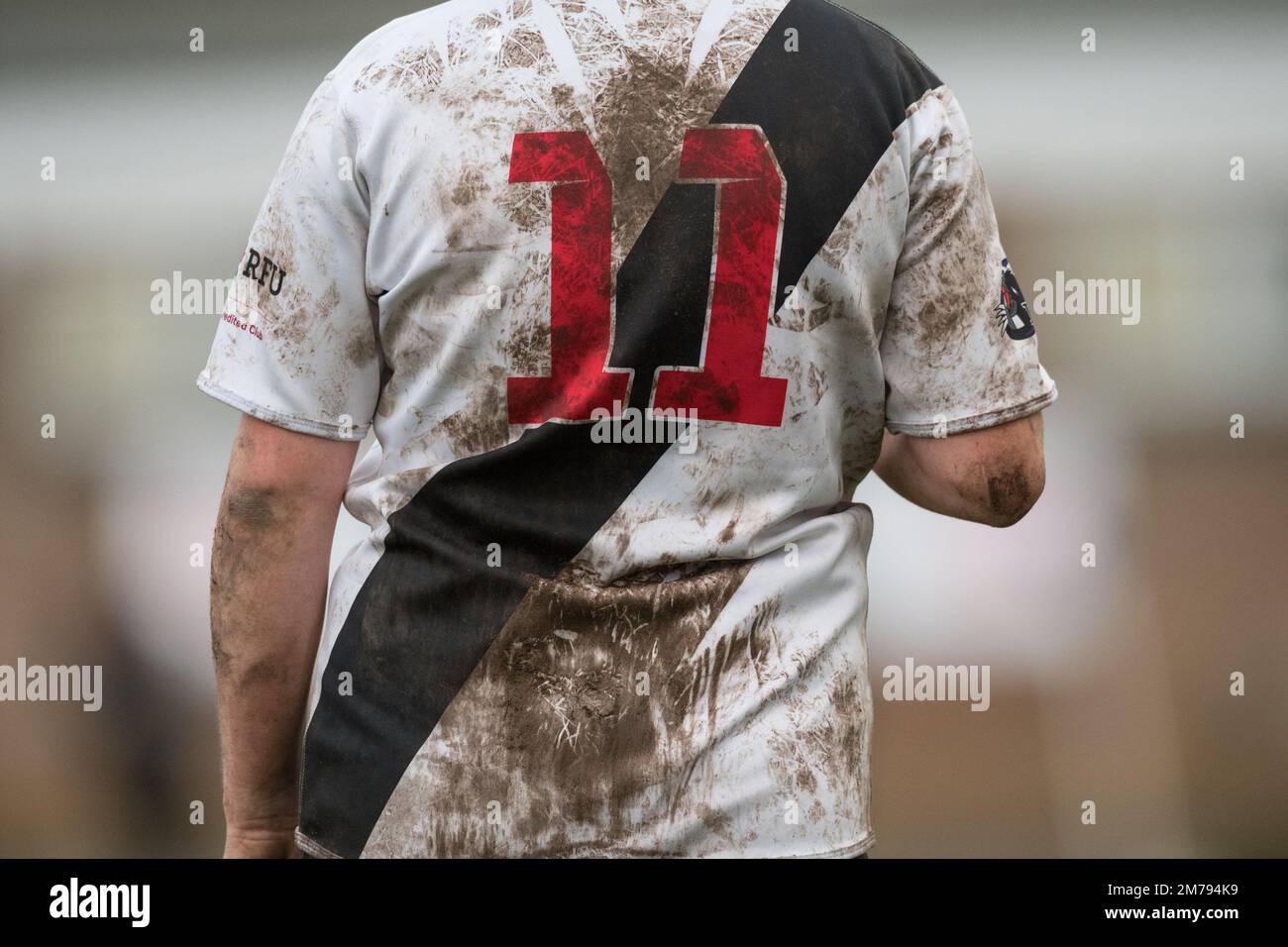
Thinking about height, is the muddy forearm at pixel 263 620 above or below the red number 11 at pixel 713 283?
below

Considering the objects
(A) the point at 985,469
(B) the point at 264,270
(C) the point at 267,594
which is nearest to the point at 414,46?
(B) the point at 264,270

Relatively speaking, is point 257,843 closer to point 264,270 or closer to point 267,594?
point 267,594

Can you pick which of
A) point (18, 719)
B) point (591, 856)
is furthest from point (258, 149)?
point (591, 856)

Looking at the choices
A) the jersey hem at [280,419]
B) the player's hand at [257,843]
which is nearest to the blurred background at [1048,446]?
the player's hand at [257,843]

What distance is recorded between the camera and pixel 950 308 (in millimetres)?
1026

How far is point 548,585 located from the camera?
0.96 metres

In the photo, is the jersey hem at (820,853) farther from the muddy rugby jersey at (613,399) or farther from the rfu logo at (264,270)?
the rfu logo at (264,270)

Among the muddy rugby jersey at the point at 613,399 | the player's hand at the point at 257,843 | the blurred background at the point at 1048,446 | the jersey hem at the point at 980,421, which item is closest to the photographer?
the muddy rugby jersey at the point at 613,399

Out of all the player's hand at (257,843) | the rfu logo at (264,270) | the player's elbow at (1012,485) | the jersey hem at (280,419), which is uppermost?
the rfu logo at (264,270)

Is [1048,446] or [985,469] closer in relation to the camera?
[985,469]

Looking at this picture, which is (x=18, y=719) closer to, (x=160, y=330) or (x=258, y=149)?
(x=160, y=330)

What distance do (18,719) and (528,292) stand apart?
3501 millimetres

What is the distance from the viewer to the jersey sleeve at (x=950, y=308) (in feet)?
3.29

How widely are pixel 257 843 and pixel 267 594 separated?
0.28m
